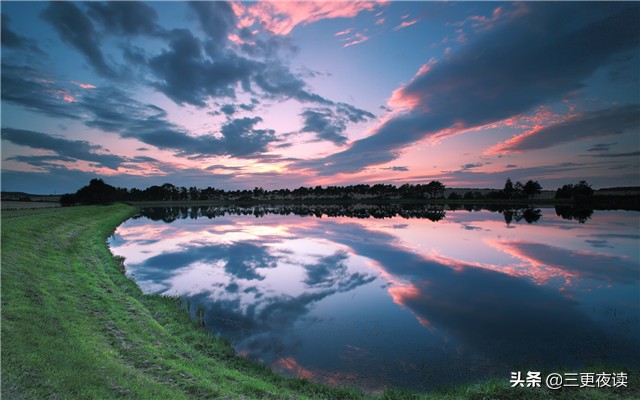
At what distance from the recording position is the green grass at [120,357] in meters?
7.50

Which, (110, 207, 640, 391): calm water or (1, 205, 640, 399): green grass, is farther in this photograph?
(110, 207, 640, 391): calm water

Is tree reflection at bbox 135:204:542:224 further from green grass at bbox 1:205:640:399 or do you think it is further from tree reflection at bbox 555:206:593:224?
green grass at bbox 1:205:640:399

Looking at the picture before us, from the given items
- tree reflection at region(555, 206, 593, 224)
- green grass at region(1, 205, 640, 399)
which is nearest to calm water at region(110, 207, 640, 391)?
green grass at region(1, 205, 640, 399)

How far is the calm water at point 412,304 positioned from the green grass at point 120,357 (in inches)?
61.8

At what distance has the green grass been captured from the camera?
295 inches

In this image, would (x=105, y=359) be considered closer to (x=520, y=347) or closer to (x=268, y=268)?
(x=520, y=347)

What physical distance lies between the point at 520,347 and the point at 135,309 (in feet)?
62.9

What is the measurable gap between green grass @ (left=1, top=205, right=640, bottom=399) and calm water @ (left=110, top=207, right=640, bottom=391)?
1.57 m

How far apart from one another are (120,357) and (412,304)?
625 inches

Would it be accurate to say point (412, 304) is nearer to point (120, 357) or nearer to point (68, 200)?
point (120, 357)

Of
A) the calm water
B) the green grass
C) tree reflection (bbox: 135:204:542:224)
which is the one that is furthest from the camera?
tree reflection (bbox: 135:204:542:224)

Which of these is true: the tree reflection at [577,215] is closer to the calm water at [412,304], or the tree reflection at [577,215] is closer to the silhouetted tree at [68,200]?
the calm water at [412,304]

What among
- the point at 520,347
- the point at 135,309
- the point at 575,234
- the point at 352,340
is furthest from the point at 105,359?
the point at 575,234

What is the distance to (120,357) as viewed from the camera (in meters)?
9.74
